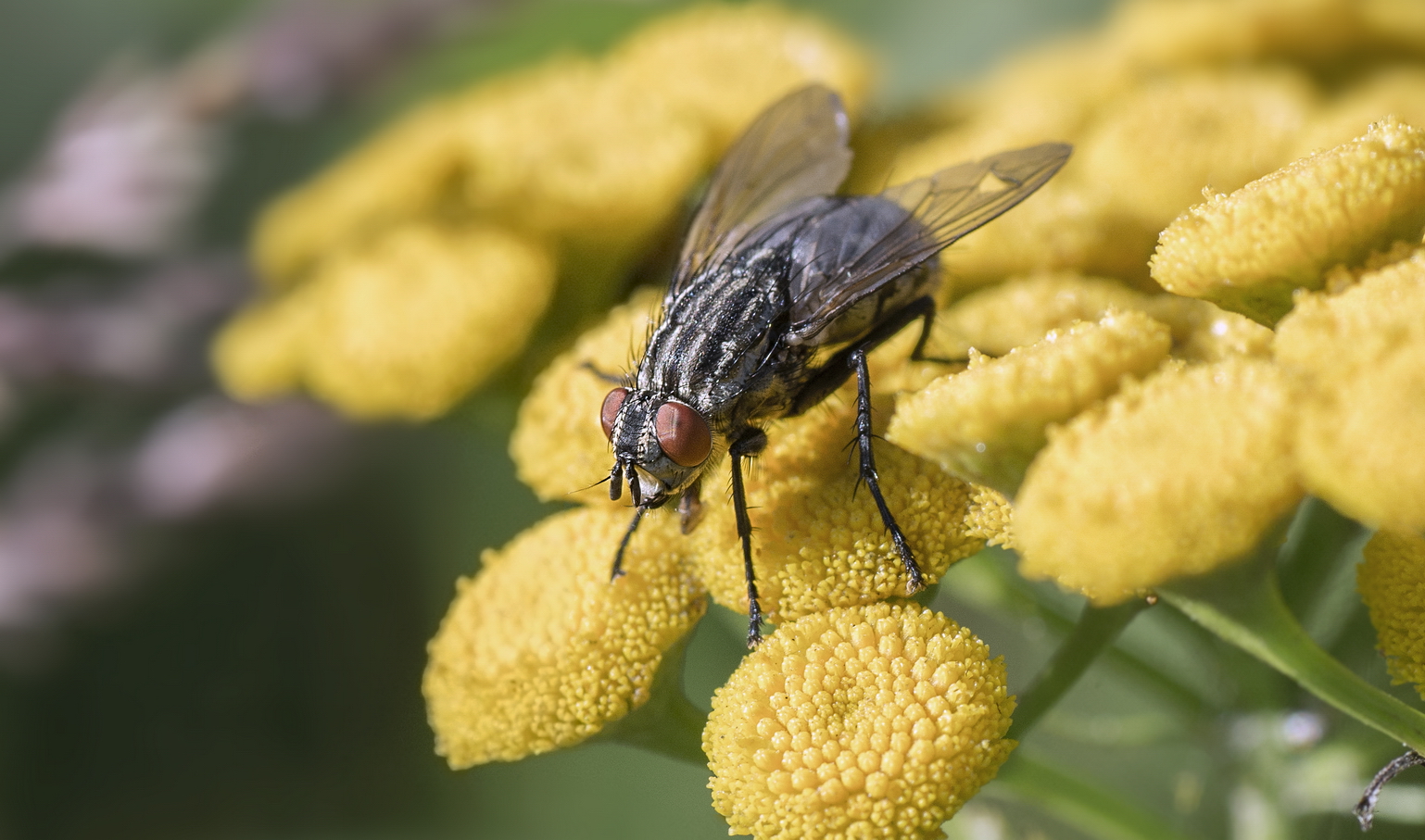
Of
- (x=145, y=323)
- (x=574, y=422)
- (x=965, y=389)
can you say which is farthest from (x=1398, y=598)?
(x=145, y=323)

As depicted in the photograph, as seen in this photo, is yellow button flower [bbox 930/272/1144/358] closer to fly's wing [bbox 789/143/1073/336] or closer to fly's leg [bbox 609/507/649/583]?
fly's wing [bbox 789/143/1073/336]

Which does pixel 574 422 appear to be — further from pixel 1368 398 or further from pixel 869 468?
pixel 1368 398

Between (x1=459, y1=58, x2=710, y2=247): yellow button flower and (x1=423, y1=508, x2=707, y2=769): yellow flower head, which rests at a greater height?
(x1=459, y1=58, x2=710, y2=247): yellow button flower

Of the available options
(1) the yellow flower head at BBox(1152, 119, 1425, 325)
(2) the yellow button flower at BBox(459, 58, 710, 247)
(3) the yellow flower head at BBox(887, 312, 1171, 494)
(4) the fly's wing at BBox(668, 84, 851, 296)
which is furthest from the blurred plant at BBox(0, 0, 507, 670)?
(1) the yellow flower head at BBox(1152, 119, 1425, 325)

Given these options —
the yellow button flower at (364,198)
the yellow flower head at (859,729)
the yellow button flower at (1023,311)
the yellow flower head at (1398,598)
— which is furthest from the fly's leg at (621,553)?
the yellow button flower at (364,198)


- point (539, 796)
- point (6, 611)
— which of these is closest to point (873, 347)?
point (539, 796)

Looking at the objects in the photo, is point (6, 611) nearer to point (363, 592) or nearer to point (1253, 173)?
point (363, 592)
